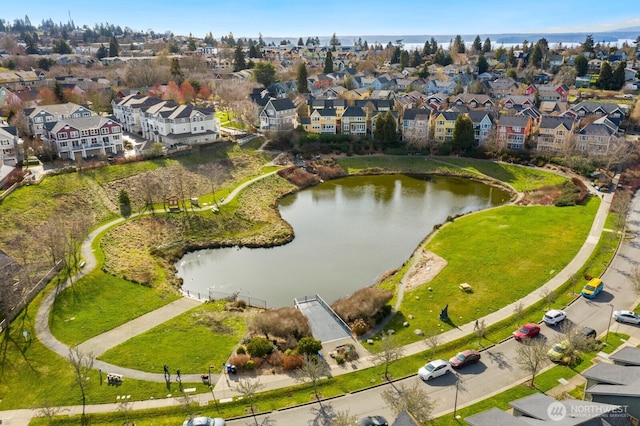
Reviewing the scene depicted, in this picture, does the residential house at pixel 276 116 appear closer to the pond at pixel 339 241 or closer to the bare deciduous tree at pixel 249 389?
the pond at pixel 339 241

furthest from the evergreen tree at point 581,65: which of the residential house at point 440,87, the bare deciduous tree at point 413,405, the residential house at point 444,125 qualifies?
the bare deciduous tree at point 413,405

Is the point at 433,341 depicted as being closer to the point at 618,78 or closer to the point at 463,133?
the point at 463,133

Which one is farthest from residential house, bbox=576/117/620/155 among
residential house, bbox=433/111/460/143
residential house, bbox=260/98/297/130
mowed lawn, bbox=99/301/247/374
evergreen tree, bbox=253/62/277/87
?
evergreen tree, bbox=253/62/277/87

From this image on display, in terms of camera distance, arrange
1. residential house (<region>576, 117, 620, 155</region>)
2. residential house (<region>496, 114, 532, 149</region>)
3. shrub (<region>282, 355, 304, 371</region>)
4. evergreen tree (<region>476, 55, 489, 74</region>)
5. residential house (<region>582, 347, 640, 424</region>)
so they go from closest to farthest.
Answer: residential house (<region>582, 347, 640, 424</region>) < shrub (<region>282, 355, 304, 371</region>) < residential house (<region>576, 117, 620, 155</region>) < residential house (<region>496, 114, 532, 149</region>) < evergreen tree (<region>476, 55, 489, 74</region>)

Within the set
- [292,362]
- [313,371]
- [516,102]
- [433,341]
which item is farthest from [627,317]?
[516,102]

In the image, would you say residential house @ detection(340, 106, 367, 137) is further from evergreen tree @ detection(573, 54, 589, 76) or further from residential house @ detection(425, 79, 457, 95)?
evergreen tree @ detection(573, 54, 589, 76)

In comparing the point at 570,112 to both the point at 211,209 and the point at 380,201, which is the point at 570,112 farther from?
the point at 211,209
